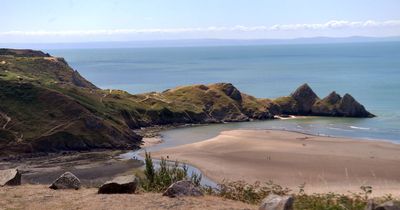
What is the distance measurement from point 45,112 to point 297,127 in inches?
1789

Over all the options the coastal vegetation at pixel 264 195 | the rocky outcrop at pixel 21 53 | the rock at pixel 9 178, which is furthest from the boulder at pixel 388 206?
the rocky outcrop at pixel 21 53

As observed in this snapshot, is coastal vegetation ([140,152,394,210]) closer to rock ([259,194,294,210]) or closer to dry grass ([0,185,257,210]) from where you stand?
rock ([259,194,294,210])

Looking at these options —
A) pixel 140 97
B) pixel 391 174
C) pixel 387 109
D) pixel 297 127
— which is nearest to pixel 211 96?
pixel 140 97

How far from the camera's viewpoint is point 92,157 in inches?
2921

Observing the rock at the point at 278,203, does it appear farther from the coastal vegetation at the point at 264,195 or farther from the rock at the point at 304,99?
the rock at the point at 304,99

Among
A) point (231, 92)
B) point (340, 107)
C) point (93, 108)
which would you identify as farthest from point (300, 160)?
point (231, 92)

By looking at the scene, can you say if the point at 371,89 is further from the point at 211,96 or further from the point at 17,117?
the point at 17,117

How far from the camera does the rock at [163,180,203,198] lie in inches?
850

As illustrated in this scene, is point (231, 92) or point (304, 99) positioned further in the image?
point (231, 92)

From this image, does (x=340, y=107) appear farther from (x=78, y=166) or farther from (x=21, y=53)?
(x=21, y=53)

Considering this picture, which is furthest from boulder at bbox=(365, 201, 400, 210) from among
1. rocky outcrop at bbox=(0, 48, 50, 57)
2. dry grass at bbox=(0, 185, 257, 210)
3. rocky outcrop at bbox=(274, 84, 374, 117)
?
rocky outcrop at bbox=(0, 48, 50, 57)

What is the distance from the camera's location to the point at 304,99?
12456cm

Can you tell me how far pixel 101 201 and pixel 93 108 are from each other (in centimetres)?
7666

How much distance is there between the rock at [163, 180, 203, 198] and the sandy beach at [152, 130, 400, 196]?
2718 centimetres
